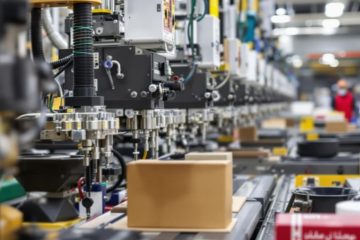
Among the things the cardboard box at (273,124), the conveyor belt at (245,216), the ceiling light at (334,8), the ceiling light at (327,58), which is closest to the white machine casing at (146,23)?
the conveyor belt at (245,216)

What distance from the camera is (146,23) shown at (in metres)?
3.32

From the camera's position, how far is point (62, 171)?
291 cm

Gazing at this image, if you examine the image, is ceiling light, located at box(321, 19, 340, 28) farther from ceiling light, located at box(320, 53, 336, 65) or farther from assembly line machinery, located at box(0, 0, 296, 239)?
assembly line machinery, located at box(0, 0, 296, 239)

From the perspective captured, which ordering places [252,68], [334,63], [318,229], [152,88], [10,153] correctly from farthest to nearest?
[334,63] < [252,68] < [152,88] < [318,229] < [10,153]

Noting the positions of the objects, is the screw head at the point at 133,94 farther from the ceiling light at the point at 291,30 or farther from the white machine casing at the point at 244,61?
the ceiling light at the point at 291,30

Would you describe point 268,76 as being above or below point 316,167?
above

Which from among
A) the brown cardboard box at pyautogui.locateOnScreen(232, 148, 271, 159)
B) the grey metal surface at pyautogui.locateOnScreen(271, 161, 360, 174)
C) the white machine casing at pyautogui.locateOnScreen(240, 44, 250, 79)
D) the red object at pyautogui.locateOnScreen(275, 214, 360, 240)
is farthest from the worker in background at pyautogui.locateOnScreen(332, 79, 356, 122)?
the red object at pyautogui.locateOnScreen(275, 214, 360, 240)

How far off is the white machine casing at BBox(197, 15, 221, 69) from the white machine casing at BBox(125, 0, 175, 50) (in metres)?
1.34

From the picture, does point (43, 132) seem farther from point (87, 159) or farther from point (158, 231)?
point (158, 231)

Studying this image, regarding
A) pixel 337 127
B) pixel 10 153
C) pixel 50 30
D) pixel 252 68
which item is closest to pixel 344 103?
pixel 337 127

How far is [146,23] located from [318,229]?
1.66 metres

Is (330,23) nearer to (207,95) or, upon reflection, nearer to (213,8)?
(213,8)

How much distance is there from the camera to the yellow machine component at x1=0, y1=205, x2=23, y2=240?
1.66 m

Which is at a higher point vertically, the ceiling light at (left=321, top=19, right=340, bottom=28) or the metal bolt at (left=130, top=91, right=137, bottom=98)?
the ceiling light at (left=321, top=19, right=340, bottom=28)
